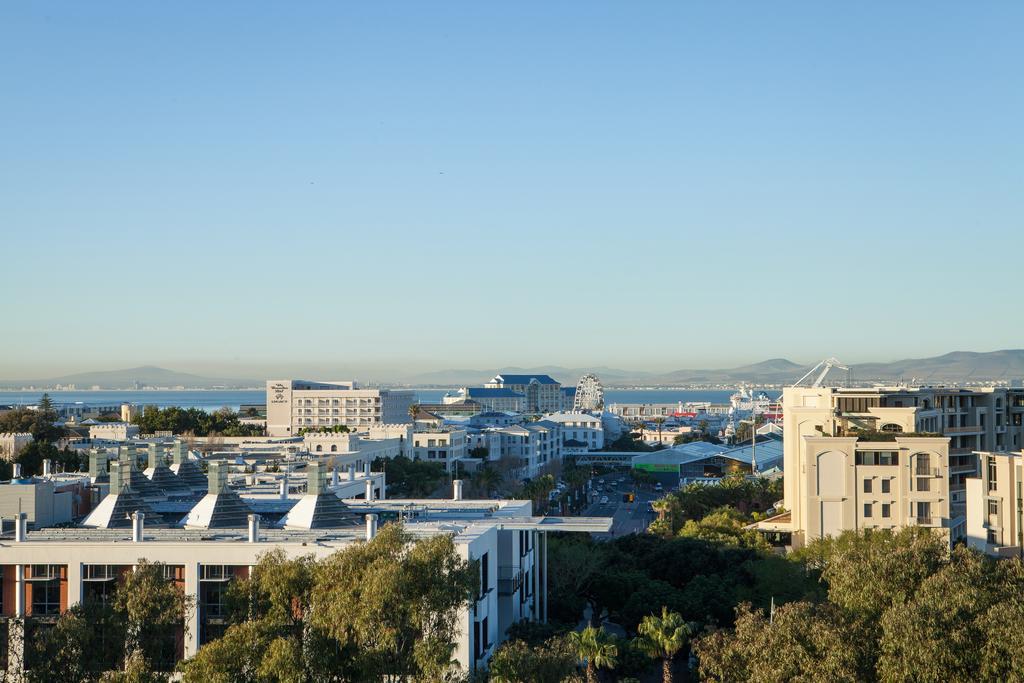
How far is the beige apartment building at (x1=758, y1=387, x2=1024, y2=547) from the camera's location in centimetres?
4966

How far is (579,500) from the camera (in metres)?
94.4

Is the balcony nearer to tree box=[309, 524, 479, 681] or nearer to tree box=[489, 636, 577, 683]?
tree box=[489, 636, 577, 683]

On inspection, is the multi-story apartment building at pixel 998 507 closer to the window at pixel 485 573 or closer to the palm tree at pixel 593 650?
the palm tree at pixel 593 650

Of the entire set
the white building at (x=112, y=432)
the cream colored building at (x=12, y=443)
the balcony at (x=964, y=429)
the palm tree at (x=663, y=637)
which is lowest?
the palm tree at (x=663, y=637)

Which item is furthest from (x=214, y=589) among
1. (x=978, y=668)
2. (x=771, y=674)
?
(x=978, y=668)

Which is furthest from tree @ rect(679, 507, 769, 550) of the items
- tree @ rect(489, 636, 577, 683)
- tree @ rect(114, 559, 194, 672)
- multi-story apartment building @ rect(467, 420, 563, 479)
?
multi-story apartment building @ rect(467, 420, 563, 479)

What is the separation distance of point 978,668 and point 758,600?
16187mm

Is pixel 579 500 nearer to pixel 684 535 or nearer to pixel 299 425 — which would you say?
pixel 684 535

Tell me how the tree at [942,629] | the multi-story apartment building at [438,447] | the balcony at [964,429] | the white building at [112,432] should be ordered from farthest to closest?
1. the multi-story apartment building at [438,447]
2. the white building at [112,432]
3. the balcony at [964,429]
4. the tree at [942,629]

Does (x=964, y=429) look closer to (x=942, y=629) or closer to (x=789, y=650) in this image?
(x=942, y=629)

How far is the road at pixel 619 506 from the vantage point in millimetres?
76062

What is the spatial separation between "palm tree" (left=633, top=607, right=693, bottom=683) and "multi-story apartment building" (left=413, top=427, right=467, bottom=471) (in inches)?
2744

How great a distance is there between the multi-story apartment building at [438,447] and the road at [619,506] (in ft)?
43.4

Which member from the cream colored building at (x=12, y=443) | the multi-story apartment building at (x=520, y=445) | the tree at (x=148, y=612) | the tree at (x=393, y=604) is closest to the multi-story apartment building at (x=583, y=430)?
the multi-story apartment building at (x=520, y=445)
